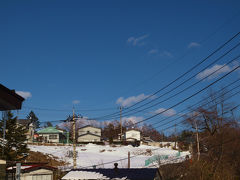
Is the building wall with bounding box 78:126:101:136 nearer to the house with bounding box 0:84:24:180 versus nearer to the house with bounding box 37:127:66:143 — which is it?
the house with bounding box 37:127:66:143

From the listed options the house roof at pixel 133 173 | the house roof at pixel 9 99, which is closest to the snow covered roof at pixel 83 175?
the house roof at pixel 133 173

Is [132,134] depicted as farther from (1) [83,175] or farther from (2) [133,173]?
(2) [133,173]

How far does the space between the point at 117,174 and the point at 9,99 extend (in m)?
14.1

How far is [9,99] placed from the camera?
825 cm

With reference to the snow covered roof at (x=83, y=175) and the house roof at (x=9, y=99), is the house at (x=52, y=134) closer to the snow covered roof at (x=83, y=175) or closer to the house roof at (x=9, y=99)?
the snow covered roof at (x=83, y=175)

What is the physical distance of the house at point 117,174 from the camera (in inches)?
773

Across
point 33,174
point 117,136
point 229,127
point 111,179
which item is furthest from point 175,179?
point 117,136

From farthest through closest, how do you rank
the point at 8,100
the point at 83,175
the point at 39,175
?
the point at 39,175, the point at 83,175, the point at 8,100

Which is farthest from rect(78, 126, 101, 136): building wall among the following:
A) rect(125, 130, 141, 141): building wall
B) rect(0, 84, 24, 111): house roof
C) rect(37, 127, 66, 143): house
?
rect(0, 84, 24, 111): house roof

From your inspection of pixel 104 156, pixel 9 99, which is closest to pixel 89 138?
pixel 104 156

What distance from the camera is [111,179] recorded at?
20047 mm

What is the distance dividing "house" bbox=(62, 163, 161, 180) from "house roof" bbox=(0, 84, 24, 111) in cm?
1308

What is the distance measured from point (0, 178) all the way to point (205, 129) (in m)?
52.2

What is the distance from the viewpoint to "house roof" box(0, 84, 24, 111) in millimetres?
8031
